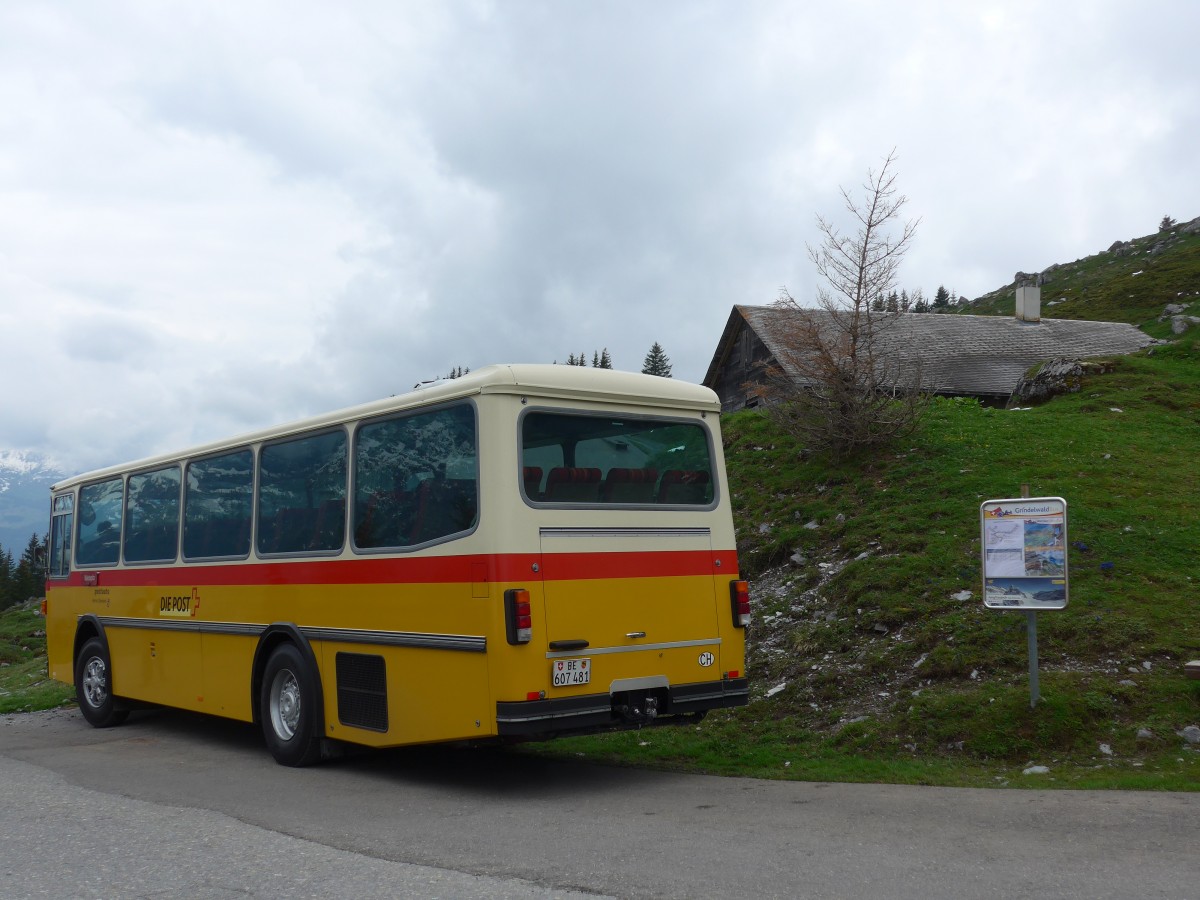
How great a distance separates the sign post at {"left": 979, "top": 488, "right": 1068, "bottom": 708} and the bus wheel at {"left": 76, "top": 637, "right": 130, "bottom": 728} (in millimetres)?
10130

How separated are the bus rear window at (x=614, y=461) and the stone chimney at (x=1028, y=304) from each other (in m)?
32.9

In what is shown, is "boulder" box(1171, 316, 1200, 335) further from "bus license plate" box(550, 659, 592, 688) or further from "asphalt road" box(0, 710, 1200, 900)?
"bus license plate" box(550, 659, 592, 688)

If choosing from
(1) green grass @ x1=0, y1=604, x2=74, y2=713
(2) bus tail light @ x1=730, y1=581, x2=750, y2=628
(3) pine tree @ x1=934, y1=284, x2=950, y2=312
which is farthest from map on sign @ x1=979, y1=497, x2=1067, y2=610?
(3) pine tree @ x1=934, y1=284, x2=950, y2=312

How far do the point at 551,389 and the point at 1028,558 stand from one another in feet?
13.8

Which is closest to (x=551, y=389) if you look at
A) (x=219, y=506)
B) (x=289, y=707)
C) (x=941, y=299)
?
(x=289, y=707)

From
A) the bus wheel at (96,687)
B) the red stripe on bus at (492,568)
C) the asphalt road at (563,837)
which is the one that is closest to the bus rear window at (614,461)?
the red stripe on bus at (492,568)

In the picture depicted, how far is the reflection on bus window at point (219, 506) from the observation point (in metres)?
10.9

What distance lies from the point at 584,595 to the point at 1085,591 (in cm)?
559

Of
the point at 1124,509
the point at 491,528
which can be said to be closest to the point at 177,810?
the point at 491,528

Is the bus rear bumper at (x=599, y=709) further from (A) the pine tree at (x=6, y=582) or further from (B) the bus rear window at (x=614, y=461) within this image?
(A) the pine tree at (x=6, y=582)

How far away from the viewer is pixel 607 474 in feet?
28.2

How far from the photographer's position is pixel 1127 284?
253 feet

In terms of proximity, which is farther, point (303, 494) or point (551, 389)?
point (303, 494)

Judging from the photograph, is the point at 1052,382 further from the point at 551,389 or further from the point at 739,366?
the point at 739,366
